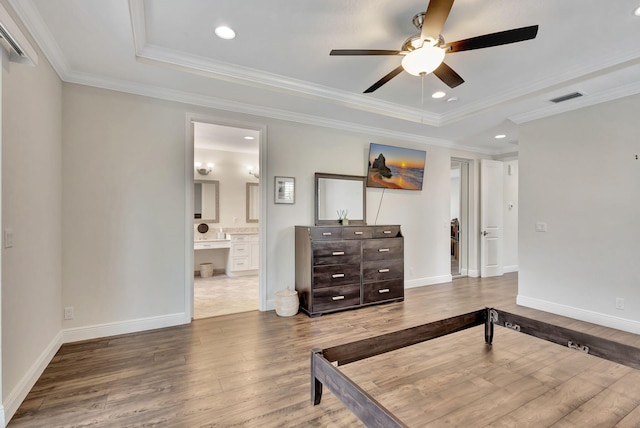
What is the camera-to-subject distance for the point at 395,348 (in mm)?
2170

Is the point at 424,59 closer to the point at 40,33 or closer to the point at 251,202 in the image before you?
the point at 40,33

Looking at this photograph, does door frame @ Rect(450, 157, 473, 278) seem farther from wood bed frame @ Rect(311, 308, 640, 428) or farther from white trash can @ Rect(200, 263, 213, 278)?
white trash can @ Rect(200, 263, 213, 278)

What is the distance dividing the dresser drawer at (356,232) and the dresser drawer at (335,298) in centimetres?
64

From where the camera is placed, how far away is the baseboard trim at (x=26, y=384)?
177 centimetres

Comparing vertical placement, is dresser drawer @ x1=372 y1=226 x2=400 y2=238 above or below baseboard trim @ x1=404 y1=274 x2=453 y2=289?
above

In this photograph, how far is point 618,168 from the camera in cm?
328

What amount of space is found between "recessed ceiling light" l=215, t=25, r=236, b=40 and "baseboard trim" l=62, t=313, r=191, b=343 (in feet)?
9.26

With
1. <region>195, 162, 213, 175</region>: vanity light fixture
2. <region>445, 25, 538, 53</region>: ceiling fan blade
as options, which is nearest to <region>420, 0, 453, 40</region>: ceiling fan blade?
<region>445, 25, 538, 53</region>: ceiling fan blade

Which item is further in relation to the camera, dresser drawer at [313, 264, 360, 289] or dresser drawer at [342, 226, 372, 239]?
dresser drawer at [342, 226, 372, 239]

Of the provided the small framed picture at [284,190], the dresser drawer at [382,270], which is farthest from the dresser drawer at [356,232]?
the small framed picture at [284,190]

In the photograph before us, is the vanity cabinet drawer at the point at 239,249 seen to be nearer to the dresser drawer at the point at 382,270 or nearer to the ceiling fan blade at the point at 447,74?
the dresser drawer at the point at 382,270

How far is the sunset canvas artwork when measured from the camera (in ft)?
15.3

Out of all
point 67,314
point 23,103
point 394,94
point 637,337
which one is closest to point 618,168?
point 637,337

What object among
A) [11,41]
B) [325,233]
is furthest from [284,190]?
[11,41]
